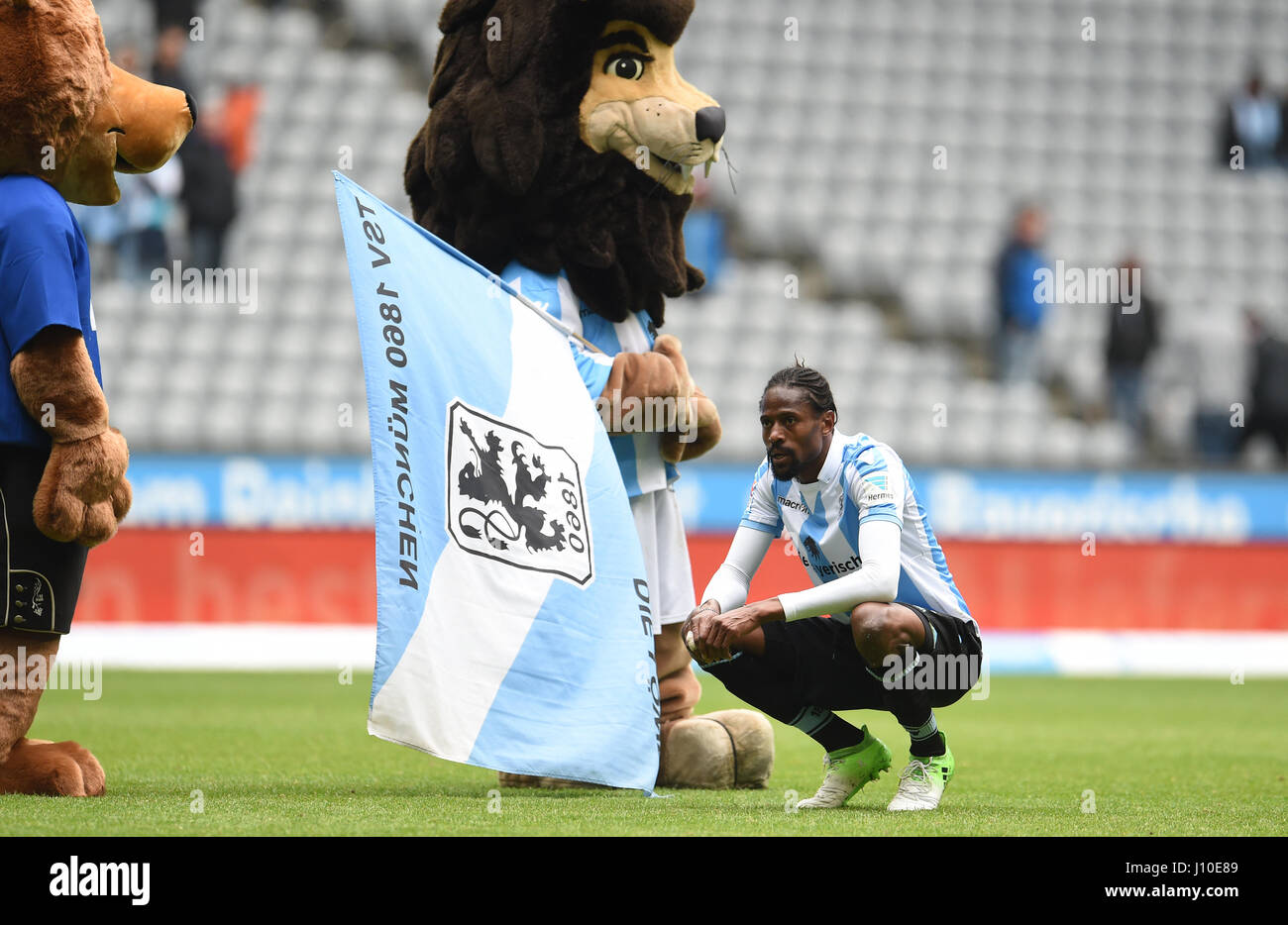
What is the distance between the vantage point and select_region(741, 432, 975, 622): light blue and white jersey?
3951mm

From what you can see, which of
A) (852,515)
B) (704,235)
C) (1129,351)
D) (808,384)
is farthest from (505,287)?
(1129,351)

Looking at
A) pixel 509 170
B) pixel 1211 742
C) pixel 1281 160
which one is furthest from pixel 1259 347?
pixel 509 170

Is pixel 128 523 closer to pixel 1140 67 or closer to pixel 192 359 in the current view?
pixel 192 359

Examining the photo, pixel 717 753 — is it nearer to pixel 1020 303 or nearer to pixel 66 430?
pixel 66 430

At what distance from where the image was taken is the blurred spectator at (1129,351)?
12.0m

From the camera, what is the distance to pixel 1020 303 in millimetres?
12570

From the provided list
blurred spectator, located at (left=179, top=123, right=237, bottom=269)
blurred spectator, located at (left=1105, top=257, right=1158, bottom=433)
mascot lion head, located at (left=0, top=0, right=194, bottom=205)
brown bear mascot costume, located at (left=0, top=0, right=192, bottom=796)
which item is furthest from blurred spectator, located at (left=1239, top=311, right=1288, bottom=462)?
brown bear mascot costume, located at (left=0, top=0, right=192, bottom=796)

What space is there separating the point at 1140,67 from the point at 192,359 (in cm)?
941

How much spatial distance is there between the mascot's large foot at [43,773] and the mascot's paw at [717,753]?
61.9 inches

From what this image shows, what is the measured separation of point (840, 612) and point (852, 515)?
245mm

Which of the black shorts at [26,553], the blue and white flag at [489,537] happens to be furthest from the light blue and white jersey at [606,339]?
the black shorts at [26,553]

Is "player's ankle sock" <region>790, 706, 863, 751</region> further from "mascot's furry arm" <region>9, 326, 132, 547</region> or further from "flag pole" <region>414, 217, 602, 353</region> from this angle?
"mascot's furry arm" <region>9, 326, 132, 547</region>

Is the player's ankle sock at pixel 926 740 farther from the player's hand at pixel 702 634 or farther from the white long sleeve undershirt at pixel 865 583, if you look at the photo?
the player's hand at pixel 702 634

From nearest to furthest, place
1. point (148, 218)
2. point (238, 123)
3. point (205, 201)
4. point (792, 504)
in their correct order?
point (792, 504) → point (205, 201) → point (148, 218) → point (238, 123)
